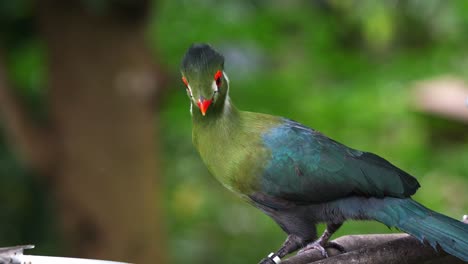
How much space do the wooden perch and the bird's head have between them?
604 mm

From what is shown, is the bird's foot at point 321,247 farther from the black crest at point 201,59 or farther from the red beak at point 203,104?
the black crest at point 201,59

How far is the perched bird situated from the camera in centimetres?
287

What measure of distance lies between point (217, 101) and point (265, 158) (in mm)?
259

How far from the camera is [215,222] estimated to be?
7.97 m

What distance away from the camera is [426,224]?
2779 mm

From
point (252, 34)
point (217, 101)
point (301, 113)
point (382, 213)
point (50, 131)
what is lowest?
point (382, 213)

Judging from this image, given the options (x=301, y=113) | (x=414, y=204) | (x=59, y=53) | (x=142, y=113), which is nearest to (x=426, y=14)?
(x=301, y=113)

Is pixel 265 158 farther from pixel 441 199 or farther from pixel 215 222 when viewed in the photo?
pixel 215 222

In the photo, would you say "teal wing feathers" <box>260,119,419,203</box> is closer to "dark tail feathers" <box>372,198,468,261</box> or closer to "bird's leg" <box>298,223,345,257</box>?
"dark tail feathers" <box>372,198,468,261</box>

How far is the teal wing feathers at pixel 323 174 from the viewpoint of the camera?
9.54ft

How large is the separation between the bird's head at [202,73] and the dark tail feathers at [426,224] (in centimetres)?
70

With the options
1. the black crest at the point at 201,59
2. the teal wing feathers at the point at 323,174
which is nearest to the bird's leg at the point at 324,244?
the teal wing feathers at the point at 323,174

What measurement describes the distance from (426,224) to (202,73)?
35.0 inches

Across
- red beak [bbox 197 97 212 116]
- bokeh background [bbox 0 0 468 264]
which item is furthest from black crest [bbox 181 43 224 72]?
bokeh background [bbox 0 0 468 264]
